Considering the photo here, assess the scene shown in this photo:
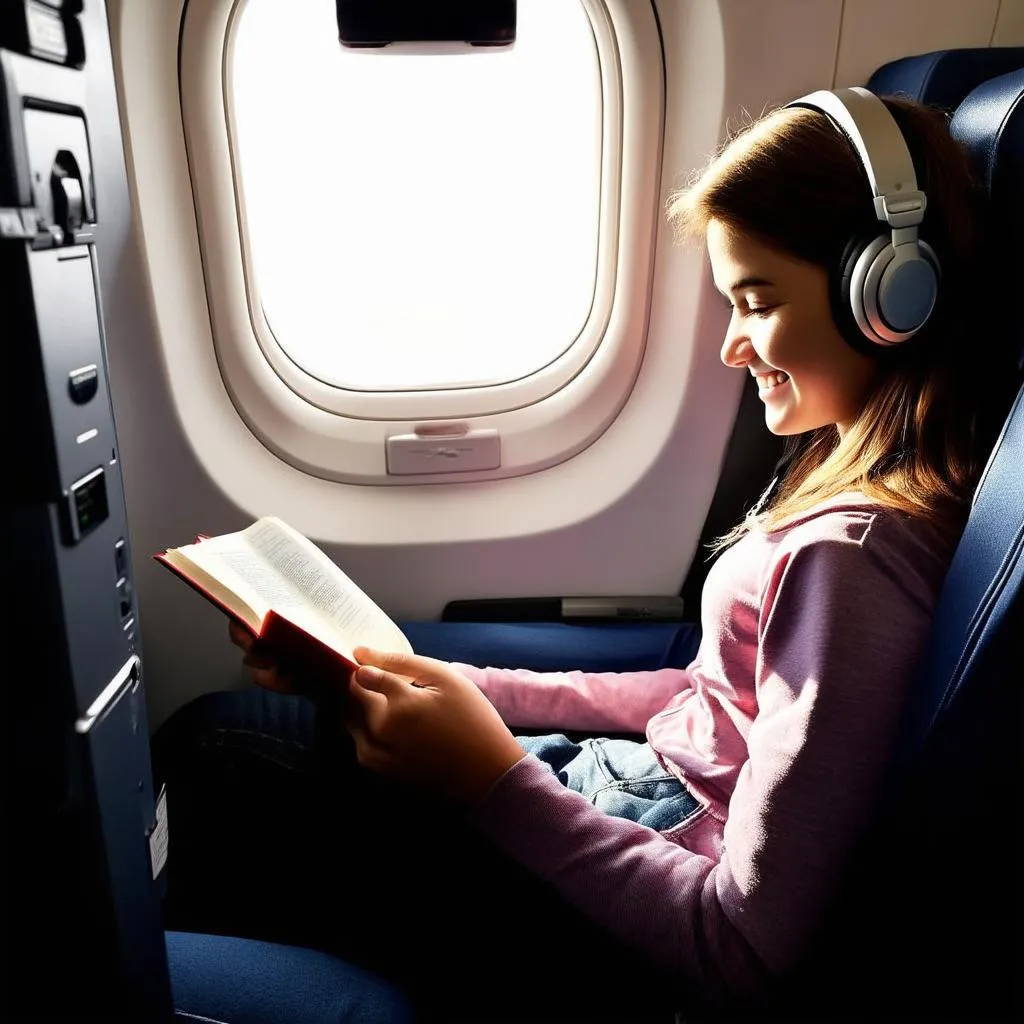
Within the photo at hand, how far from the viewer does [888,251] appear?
78 cm

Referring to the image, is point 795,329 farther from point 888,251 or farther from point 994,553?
point 994,553

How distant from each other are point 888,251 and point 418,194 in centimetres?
101

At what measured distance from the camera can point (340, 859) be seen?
110 centimetres

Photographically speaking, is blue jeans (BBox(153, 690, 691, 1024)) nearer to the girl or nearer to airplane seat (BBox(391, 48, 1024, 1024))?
the girl

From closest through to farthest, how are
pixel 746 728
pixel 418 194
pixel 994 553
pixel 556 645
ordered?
pixel 994 553, pixel 746 728, pixel 556 645, pixel 418 194

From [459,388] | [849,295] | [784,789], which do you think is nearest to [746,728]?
[784,789]

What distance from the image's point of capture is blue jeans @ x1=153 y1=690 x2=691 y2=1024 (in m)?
0.88

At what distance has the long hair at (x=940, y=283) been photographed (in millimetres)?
821

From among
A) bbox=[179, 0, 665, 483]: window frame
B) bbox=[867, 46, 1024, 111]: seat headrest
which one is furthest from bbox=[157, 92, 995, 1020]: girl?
bbox=[179, 0, 665, 483]: window frame

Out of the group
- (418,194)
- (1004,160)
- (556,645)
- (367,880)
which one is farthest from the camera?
(418,194)

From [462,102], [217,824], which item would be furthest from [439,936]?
[462,102]

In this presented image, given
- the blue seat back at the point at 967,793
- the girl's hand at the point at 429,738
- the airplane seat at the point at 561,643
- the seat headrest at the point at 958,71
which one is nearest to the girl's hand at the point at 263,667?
the girl's hand at the point at 429,738

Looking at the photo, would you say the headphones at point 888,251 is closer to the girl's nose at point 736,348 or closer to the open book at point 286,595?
the girl's nose at point 736,348

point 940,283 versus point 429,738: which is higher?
point 940,283
